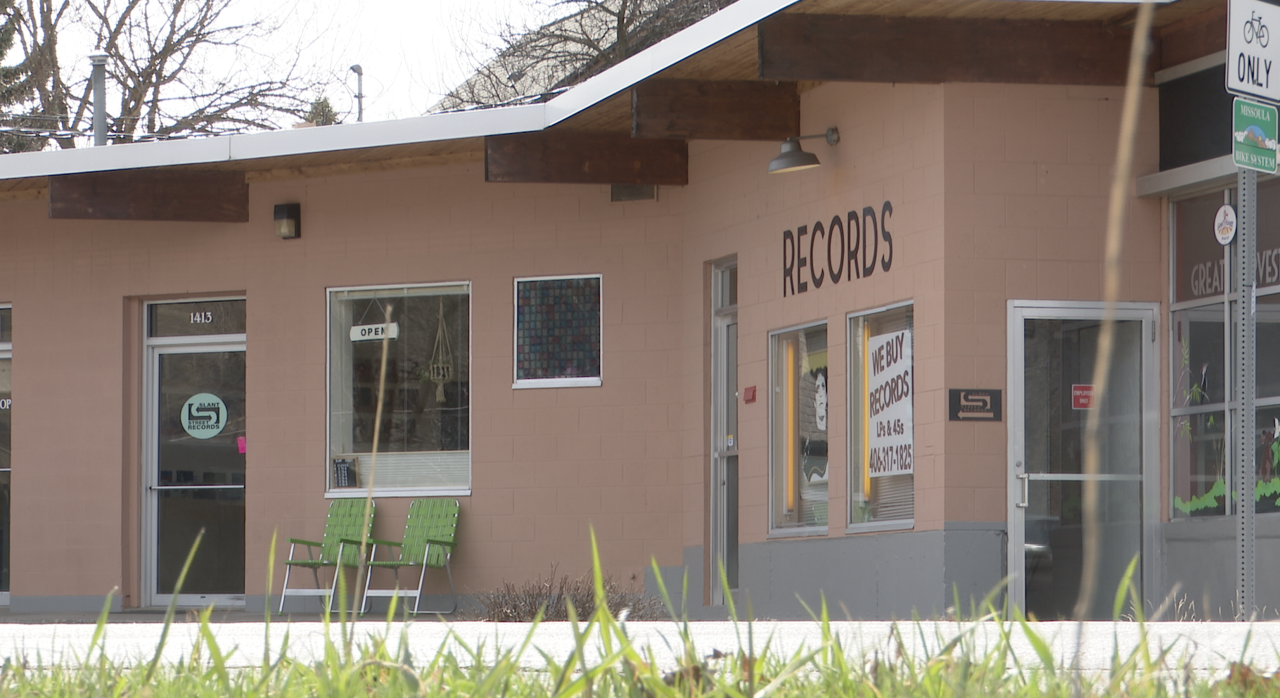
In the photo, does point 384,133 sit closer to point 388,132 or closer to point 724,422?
point 388,132

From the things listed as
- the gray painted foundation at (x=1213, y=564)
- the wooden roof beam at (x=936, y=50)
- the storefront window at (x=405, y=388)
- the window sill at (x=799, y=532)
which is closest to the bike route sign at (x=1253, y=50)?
the wooden roof beam at (x=936, y=50)

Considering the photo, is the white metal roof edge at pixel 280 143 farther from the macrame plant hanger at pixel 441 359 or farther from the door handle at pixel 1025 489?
the door handle at pixel 1025 489

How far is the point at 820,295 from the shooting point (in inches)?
384

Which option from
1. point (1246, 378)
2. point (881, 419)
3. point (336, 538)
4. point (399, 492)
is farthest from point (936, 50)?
point (336, 538)

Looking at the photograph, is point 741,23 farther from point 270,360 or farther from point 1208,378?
point 270,360

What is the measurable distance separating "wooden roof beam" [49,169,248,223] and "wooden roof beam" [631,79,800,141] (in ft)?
12.9

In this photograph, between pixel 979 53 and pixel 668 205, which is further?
pixel 668 205

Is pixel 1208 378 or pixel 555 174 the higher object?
pixel 555 174

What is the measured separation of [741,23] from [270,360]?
5.30m

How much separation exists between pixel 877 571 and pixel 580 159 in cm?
365

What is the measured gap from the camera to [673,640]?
12.6 ft

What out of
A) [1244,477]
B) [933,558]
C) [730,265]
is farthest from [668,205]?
[1244,477]

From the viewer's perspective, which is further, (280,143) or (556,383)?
(556,383)

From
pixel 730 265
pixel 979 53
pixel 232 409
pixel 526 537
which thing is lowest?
pixel 526 537
